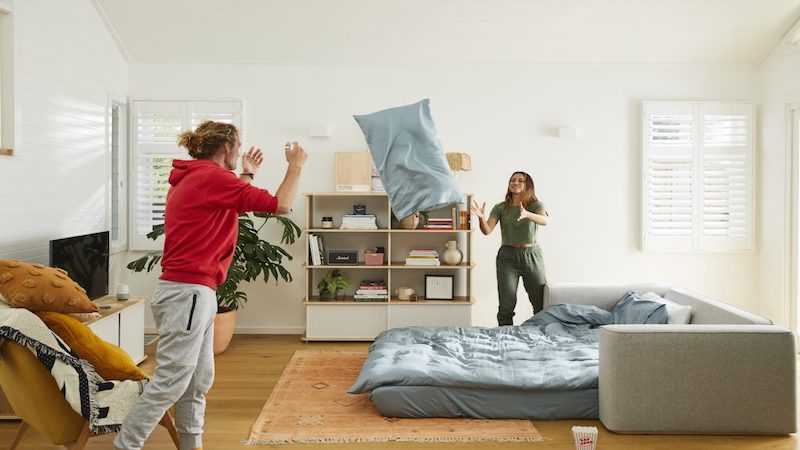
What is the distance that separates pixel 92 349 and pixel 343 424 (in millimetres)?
1297

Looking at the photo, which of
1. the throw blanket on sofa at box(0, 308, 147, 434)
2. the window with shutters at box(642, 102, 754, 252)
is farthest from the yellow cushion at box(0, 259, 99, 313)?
the window with shutters at box(642, 102, 754, 252)

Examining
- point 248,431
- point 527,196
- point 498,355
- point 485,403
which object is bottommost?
point 248,431

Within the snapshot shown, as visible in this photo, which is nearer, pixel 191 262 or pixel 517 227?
pixel 191 262

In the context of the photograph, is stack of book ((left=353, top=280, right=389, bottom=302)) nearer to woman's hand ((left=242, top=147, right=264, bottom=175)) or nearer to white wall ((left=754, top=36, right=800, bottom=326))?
woman's hand ((left=242, top=147, right=264, bottom=175))

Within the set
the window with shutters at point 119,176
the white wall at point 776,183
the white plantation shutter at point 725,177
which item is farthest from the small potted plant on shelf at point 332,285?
the white wall at point 776,183

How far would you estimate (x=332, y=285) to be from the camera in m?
6.12

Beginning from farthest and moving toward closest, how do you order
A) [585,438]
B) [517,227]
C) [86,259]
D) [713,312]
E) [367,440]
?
[517,227] < [86,259] < [713,312] < [367,440] < [585,438]

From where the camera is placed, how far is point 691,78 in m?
6.31

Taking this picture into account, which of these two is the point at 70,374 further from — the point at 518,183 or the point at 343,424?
the point at 518,183

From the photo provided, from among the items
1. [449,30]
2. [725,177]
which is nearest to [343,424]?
[449,30]

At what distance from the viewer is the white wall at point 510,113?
6.32 meters

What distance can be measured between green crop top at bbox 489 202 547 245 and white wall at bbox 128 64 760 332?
687 mm

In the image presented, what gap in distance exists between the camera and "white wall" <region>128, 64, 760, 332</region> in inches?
249

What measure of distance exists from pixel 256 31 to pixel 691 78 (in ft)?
12.1
